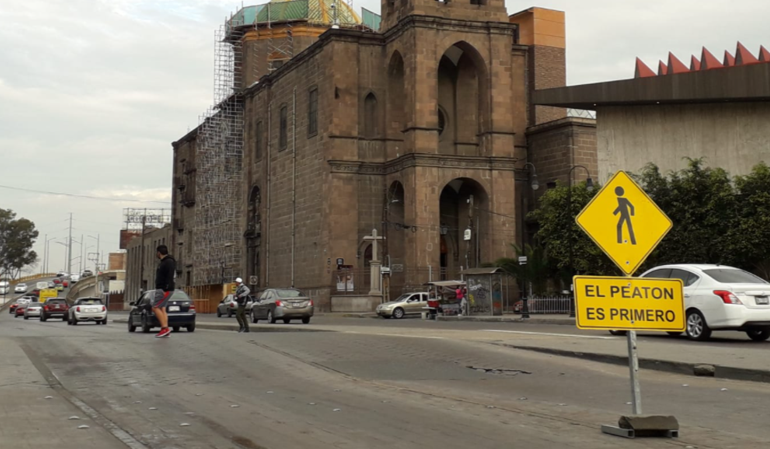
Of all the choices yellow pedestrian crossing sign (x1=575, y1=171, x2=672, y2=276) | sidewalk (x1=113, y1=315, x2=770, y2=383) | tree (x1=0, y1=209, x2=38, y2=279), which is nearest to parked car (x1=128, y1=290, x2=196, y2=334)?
sidewalk (x1=113, y1=315, x2=770, y2=383)

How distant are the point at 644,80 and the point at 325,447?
4383cm

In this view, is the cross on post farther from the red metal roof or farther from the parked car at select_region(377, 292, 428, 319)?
the red metal roof

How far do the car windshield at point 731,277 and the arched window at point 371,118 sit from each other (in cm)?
4295

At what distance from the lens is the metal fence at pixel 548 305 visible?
1815 inches

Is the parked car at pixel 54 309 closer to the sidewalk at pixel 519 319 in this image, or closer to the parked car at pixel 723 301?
the sidewalk at pixel 519 319

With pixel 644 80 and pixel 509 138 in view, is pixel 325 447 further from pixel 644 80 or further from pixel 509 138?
pixel 509 138

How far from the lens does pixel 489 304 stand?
41656 millimetres

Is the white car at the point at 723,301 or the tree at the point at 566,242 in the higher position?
the tree at the point at 566,242

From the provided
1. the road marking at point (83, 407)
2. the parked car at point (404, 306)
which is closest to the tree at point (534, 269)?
the parked car at point (404, 306)

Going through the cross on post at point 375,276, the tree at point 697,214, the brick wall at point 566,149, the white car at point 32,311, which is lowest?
the white car at point 32,311

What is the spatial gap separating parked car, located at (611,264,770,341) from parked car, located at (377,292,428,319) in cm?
2919

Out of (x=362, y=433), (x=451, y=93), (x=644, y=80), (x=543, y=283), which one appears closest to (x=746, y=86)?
(x=644, y=80)

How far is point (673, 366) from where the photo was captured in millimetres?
14031

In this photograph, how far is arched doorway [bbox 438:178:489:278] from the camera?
2304 inches
